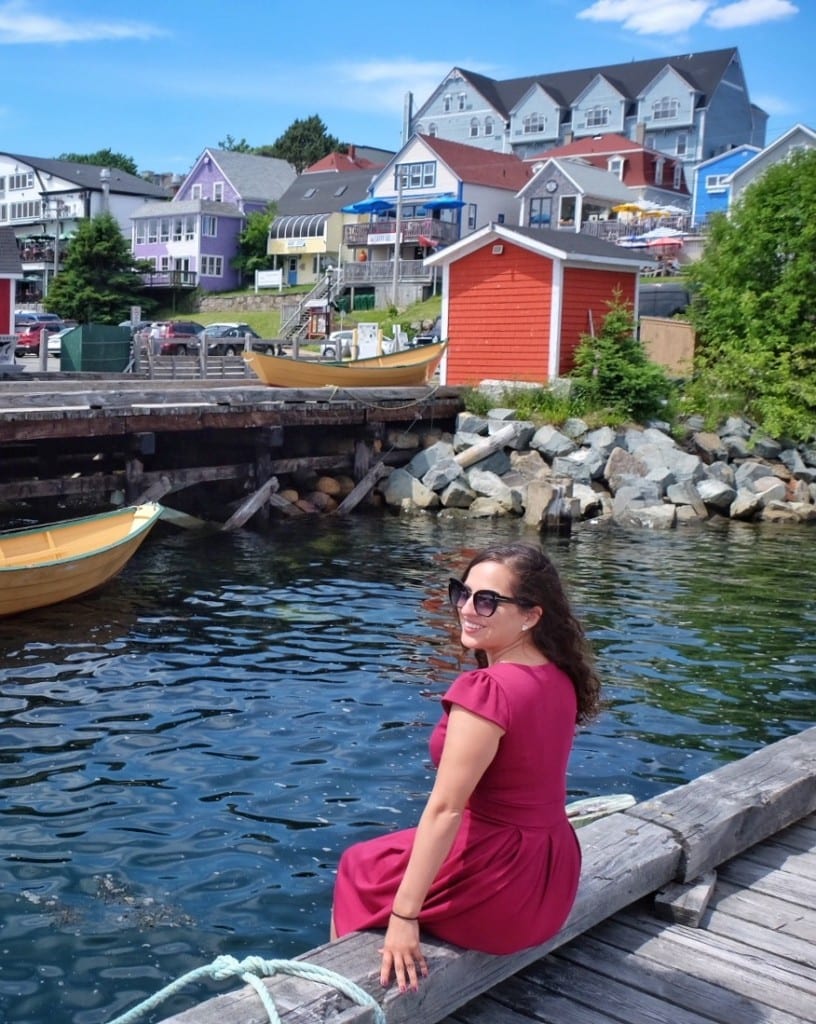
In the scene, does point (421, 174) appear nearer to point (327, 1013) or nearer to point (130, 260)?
point (130, 260)

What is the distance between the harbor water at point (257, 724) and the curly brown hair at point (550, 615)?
9.19ft

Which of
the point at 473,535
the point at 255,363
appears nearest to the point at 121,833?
the point at 473,535

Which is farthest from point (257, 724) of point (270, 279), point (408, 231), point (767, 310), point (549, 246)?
point (270, 279)

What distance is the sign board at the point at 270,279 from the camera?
7325 centimetres

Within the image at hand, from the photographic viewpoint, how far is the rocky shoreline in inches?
879

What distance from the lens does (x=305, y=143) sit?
4188 inches

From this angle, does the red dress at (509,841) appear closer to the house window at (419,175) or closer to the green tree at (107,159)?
the house window at (419,175)

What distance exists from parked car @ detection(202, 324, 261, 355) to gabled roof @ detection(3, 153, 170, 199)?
41.7m

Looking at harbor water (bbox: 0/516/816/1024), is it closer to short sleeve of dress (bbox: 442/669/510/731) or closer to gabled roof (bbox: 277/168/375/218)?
short sleeve of dress (bbox: 442/669/510/731)

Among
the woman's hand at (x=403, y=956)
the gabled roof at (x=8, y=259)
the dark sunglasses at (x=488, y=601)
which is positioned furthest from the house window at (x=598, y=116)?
the woman's hand at (x=403, y=956)

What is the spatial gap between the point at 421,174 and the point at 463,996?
224 feet

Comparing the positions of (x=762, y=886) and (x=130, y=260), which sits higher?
(x=130, y=260)

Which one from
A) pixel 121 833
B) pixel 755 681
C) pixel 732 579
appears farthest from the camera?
pixel 732 579

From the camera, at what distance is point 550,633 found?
11.7ft
